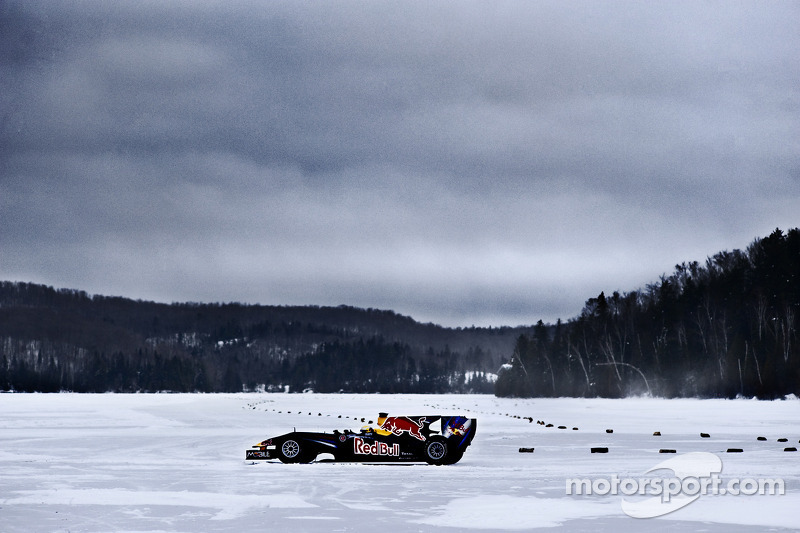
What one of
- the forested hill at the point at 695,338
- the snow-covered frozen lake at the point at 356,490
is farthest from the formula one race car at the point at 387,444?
the forested hill at the point at 695,338

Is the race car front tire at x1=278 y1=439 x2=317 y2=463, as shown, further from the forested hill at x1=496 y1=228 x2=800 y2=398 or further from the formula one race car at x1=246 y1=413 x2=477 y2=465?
the forested hill at x1=496 y1=228 x2=800 y2=398

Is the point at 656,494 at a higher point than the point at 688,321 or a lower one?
lower

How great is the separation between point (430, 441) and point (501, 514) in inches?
343

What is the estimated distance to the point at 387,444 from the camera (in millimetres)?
21812

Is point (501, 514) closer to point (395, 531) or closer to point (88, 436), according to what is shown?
point (395, 531)

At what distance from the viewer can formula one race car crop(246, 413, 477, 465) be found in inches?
850

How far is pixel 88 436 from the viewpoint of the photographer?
3192cm

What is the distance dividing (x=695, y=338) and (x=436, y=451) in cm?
8693

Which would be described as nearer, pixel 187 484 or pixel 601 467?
pixel 187 484

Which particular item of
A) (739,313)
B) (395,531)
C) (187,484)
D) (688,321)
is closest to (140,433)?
(187,484)

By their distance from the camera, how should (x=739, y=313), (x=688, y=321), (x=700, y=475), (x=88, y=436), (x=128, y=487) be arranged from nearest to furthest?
(x=128, y=487), (x=700, y=475), (x=88, y=436), (x=739, y=313), (x=688, y=321)

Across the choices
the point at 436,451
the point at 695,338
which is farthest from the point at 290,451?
the point at 695,338

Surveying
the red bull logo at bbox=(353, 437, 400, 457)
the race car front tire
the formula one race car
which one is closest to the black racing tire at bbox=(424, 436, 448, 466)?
the formula one race car

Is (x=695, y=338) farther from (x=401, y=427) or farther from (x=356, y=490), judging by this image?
(x=356, y=490)
